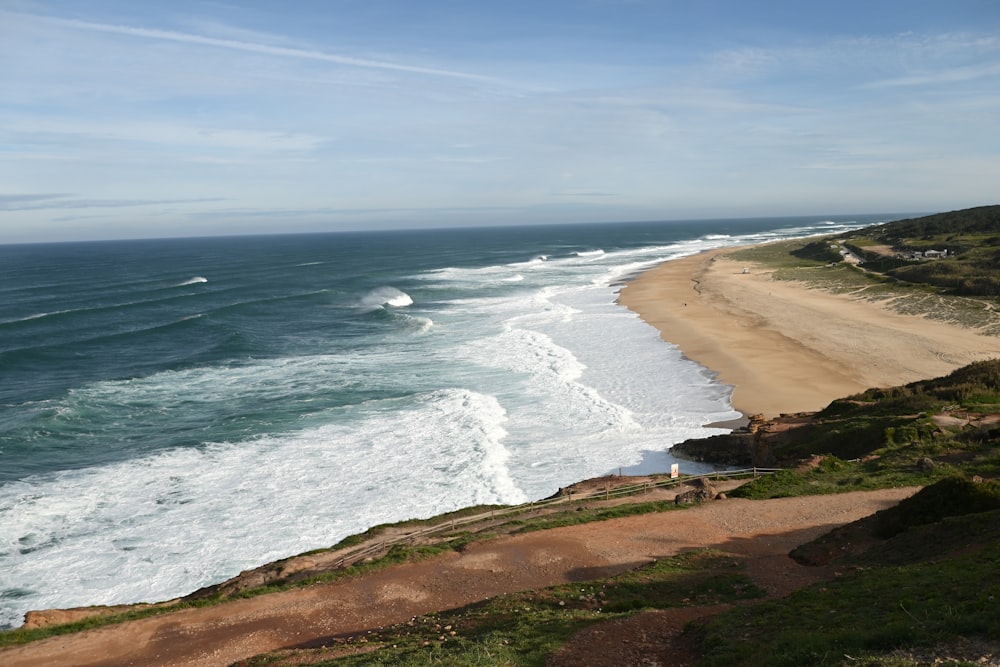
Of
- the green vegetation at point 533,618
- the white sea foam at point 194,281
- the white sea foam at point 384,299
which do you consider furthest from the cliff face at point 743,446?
the white sea foam at point 194,281

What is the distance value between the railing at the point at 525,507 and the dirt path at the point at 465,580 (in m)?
1.48

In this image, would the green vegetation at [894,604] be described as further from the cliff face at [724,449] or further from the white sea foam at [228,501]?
the white sea foam at [228,501]

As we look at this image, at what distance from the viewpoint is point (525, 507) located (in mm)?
19969

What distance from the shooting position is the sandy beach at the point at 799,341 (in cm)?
3322

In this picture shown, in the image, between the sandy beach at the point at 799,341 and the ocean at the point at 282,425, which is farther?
the sandy beach at the point at 799,341

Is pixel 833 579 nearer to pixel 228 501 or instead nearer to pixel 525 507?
pixel 525 507

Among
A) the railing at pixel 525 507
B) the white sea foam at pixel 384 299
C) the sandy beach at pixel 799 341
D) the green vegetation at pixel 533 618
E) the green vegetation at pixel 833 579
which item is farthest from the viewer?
the white sea foam at pixel 384 299

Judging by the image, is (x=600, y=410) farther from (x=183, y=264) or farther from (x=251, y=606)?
(x=183, y=264)

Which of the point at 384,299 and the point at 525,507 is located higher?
the point at 384,299

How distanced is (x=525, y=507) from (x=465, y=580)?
4574mm

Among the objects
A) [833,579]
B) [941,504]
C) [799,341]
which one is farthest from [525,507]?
[799,341]

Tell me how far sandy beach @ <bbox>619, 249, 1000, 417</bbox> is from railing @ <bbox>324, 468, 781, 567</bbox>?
349 inches

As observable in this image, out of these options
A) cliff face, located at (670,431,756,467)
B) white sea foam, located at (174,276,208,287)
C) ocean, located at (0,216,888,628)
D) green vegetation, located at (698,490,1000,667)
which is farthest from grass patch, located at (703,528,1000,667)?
white sea foam, located at (174,276,208,287)

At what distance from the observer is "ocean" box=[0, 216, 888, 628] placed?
20781 millimetres
